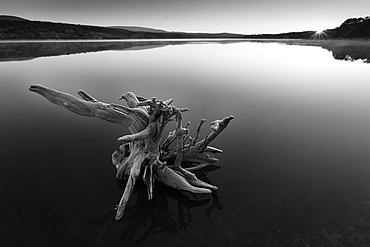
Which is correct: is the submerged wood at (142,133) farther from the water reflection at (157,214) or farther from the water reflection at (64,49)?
the water reflection at (64,49)

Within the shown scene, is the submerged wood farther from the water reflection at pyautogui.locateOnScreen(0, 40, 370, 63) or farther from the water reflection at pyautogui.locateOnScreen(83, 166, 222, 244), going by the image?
the water reflection at pyautogui.locateOnScreen(0, 40, 370, 63)

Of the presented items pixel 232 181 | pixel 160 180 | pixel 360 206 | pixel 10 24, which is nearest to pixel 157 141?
pixel 160 180

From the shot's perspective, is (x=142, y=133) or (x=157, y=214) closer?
(x=142, y=133)

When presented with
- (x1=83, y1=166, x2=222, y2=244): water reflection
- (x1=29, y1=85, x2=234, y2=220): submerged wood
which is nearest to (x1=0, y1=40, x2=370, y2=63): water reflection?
(x1=29, y1=85, x2=234, y2=220): submerged wood

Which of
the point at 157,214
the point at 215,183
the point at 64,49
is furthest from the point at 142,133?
the point at 64,49

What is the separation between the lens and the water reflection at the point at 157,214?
6371 mm

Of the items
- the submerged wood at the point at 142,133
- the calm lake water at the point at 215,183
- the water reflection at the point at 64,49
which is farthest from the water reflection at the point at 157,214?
the water reflection at the point at 64,49

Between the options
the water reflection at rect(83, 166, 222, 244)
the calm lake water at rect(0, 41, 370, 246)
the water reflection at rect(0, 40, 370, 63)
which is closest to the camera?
the calm lake water at rect(0, 41, 370, 246)

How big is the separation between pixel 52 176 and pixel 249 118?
11.5 meters

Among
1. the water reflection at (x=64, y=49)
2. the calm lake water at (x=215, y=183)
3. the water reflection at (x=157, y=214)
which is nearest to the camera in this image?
the calm lake water at (x=215, y=183)

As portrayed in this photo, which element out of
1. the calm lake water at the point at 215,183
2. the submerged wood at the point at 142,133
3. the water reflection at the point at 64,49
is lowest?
the water reflection at the point at 64,49

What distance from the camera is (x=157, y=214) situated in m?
6.97

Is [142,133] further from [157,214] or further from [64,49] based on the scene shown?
[64,49]

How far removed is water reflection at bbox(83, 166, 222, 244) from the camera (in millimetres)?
6371
